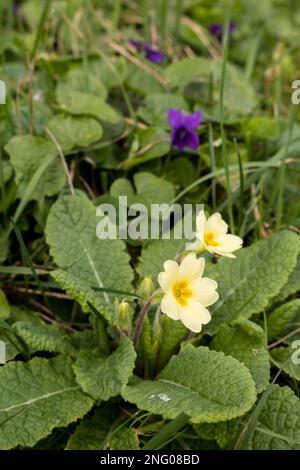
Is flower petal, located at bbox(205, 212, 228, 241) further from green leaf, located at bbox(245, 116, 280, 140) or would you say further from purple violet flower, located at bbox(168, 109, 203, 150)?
green leaf, located at bbox(245, 116, 280, 140)

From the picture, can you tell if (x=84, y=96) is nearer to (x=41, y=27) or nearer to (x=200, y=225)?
(x=41, y=27)

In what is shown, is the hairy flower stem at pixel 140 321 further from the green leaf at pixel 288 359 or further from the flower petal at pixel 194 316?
the green leaf at pixel 288 359

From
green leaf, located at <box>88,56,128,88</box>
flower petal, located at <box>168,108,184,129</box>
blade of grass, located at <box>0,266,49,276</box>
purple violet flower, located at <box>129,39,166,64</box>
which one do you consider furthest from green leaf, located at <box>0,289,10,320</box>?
purple violet flower, located at <box>129,39,166,64</box>

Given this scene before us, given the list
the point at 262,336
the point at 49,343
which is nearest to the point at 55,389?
the point at 49,343

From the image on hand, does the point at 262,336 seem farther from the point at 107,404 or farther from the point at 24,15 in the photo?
the point at 24,15

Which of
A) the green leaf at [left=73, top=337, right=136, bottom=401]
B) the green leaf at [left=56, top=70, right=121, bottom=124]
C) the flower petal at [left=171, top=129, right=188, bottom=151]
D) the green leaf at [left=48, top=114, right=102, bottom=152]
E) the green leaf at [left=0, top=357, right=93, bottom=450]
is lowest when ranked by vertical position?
the green leaf at [left=0, top=357, right=93, bottom=450]

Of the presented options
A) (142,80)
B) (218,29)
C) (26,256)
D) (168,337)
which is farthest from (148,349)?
(218,29)
